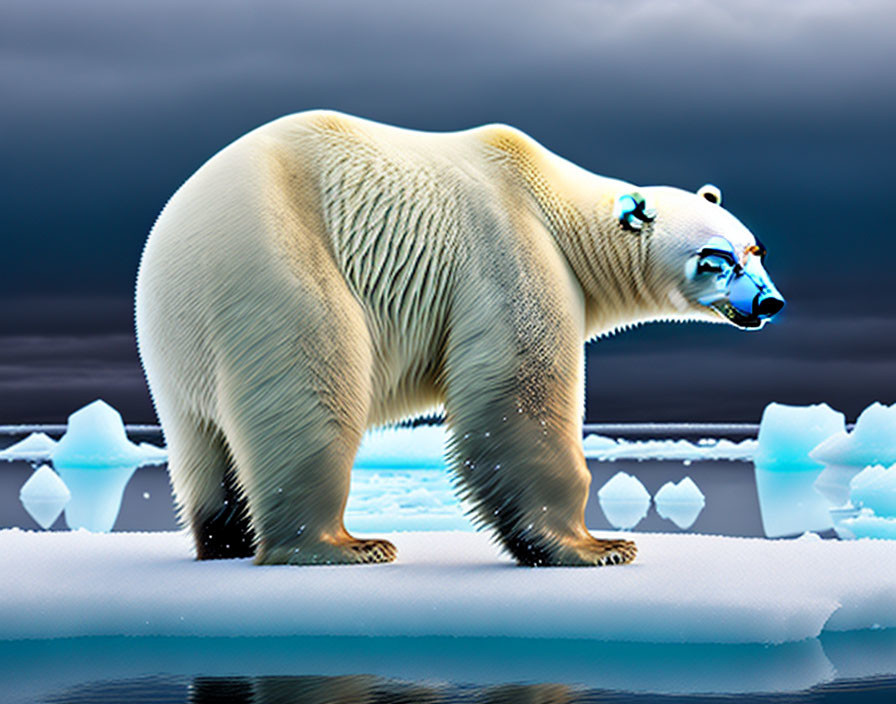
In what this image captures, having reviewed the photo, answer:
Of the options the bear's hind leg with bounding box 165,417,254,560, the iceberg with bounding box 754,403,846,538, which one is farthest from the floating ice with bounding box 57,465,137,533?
the iceberg with bounding box 754,403,846,538

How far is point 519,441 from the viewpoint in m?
6.19

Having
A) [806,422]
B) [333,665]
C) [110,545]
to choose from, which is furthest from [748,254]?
[806,422]

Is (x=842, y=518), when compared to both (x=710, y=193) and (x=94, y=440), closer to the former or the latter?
(x=710, y=193)

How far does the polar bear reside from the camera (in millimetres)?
6027

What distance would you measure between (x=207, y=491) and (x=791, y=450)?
2445 cm

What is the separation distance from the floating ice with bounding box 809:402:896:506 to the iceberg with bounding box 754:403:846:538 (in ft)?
2.05

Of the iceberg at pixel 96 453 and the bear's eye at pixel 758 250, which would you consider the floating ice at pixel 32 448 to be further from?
the bear's eye at pixel 758 250

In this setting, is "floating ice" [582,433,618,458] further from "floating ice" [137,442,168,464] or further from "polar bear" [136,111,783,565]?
"polar bear" [136,111,783,565]

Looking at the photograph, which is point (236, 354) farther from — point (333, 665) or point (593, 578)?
point (593, 578)

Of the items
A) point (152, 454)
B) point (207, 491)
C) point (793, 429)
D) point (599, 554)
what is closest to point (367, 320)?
point (207, 491)

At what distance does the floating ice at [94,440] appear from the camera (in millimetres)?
29469

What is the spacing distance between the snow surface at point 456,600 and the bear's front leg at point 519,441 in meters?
0.24

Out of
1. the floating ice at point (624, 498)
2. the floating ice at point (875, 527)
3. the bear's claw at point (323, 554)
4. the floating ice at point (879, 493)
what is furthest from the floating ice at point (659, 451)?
the bear's claw at point (323, 554)

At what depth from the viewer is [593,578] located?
19.4 ft
